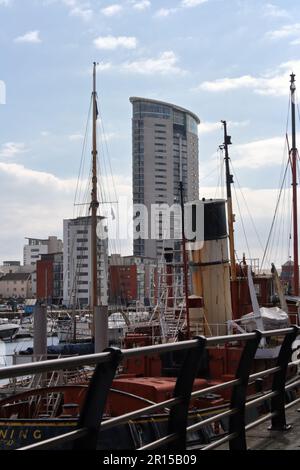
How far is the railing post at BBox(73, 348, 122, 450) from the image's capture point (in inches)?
175

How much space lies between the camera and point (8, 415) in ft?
52.6

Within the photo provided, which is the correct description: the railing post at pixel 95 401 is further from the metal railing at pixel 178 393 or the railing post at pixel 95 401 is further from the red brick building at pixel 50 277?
the red brick building at pixel 50 277

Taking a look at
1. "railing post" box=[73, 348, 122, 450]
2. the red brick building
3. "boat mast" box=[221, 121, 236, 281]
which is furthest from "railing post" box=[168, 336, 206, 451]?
the red brick building

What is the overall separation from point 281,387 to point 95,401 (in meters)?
3.91

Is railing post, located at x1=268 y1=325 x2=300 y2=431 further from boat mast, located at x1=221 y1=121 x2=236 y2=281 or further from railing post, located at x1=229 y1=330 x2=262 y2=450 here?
boat mast, located at x1=221 y1=121 x2=236 y2=281

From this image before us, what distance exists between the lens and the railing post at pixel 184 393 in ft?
18.1

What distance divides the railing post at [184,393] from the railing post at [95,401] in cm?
113

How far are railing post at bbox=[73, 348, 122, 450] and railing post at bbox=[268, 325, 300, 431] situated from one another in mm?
3686

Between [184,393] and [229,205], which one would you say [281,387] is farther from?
[229,205]

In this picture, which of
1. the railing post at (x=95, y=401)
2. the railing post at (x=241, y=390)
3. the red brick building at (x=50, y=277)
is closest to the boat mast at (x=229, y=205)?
the railing post at (x=241, y=390)

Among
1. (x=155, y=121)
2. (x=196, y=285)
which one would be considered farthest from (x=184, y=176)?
(x=196, y=285)

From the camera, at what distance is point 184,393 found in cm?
554

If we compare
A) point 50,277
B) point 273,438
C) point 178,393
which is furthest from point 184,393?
point 50,277
